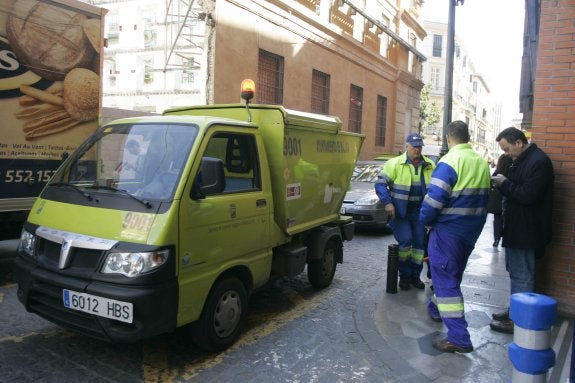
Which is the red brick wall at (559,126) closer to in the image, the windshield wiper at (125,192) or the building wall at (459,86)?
the windshield wiper at (125,192)

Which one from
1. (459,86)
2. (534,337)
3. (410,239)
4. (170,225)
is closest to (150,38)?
(410,239)

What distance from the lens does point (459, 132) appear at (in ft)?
14.1

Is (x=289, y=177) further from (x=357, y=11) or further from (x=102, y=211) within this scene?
(x=357, y=11)

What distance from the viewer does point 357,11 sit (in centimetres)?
1811

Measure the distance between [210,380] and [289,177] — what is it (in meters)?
2.10

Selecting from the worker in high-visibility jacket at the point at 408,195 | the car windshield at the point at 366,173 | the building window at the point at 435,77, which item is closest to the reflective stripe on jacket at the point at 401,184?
the worker in high-visibility jacket at the point at 408,195

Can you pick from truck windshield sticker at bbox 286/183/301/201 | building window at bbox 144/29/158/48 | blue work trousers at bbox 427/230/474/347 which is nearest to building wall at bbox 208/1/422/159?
truck windshield sticker at bbox 286/183/301/201

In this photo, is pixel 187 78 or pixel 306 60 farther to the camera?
pixel 187 78

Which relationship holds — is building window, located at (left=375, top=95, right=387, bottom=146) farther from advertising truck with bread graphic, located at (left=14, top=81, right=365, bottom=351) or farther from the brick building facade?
advertising truck with bread graphic, located at (left=14, top=81, right=365, bottom=351)

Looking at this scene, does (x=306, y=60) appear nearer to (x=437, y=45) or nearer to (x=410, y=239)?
(x=410, y=239)

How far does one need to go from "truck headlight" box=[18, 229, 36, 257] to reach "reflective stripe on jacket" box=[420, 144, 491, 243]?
3257 mm

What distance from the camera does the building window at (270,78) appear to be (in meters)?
13.9

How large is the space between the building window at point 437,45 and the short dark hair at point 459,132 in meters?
55.5

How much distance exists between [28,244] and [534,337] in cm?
366
